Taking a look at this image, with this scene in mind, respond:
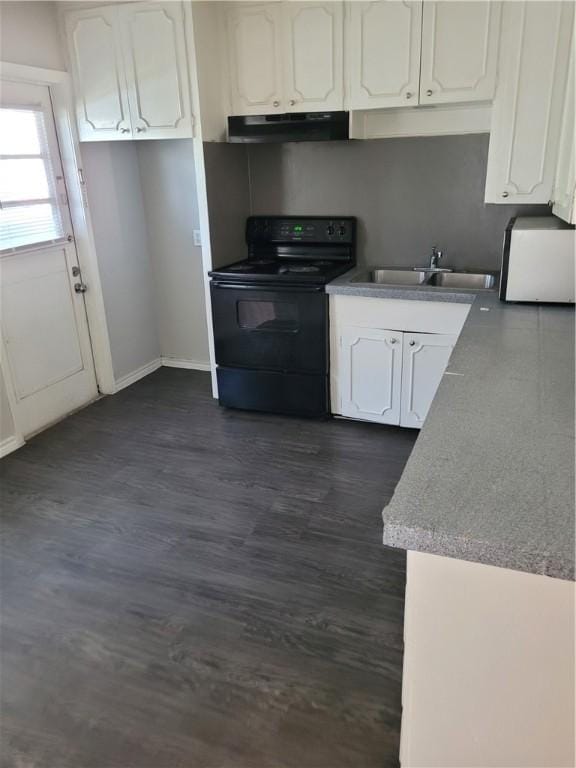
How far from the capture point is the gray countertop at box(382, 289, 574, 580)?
1.05m

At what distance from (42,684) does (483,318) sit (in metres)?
2.17

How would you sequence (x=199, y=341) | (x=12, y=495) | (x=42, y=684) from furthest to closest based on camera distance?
(x=199, y=341)
(x=12, y=495)
(x=42, y=684)

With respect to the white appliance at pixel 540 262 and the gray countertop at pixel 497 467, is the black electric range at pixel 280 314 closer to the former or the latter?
the white appliance at pixel 540 262

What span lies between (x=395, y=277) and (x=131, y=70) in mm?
1966

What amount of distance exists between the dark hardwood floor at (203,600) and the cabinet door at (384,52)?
1868 mm

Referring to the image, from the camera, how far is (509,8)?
2658 mm

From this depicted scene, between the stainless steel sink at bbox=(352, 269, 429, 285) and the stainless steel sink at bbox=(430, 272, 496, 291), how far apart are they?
84 mm

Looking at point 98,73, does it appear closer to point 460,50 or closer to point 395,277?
point 460,50

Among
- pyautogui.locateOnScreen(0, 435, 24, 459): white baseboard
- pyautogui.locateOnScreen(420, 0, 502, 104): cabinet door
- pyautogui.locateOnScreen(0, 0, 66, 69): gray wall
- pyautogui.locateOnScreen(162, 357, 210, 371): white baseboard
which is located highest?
pyautogui.locateOnScreen(0, 0, 66, 69): gray wall

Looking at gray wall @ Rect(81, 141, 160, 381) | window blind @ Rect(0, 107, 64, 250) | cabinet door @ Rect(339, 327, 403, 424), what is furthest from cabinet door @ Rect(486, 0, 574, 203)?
window blind @ Rect(0, 107, 64, 250)

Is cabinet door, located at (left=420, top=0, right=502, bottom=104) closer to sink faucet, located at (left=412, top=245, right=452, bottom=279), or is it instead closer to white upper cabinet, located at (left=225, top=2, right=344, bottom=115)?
white upper cabinet, located at (left=225, top=2, right=344, bottom=115)

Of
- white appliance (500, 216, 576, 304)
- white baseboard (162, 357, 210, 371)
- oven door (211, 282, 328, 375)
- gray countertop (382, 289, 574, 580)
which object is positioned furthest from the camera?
white baseboard (162, 357, 210, 371)

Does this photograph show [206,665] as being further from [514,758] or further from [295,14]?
[295,14]

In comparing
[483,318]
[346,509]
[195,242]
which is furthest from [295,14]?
[346,509]
